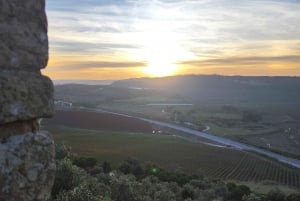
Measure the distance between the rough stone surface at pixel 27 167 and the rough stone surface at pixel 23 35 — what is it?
2.55 feet

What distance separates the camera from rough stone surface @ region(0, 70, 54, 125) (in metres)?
4.22

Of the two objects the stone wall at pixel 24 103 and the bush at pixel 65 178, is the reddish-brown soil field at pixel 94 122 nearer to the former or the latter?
the bush at pixel 65 178

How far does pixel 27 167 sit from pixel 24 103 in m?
0.66

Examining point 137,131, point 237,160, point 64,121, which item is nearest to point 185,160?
point 237,160

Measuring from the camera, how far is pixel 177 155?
7262 centimetres

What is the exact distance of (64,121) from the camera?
353 feet

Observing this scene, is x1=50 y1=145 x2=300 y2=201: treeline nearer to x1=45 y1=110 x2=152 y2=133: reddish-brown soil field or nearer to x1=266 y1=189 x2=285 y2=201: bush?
x1=266 y1=189 x2=285 y2=201: bush

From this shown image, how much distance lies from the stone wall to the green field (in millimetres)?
50871

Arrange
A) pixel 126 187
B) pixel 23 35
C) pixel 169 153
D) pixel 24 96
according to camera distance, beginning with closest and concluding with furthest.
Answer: pixel 24 96 → pixel 23 35 → pixel 126 187 → pixel 169 153

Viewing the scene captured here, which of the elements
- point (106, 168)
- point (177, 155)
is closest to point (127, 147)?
point (177, 155)

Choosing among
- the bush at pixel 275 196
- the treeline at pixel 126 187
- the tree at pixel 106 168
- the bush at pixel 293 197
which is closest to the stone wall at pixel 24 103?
the treeline at pixel 126 187

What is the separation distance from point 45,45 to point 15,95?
2.59 ft

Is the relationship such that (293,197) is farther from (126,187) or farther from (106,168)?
(126,187)

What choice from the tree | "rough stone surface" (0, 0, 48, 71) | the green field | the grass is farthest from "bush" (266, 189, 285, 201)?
"rough stone surface" (0, 0, 48, 71)
